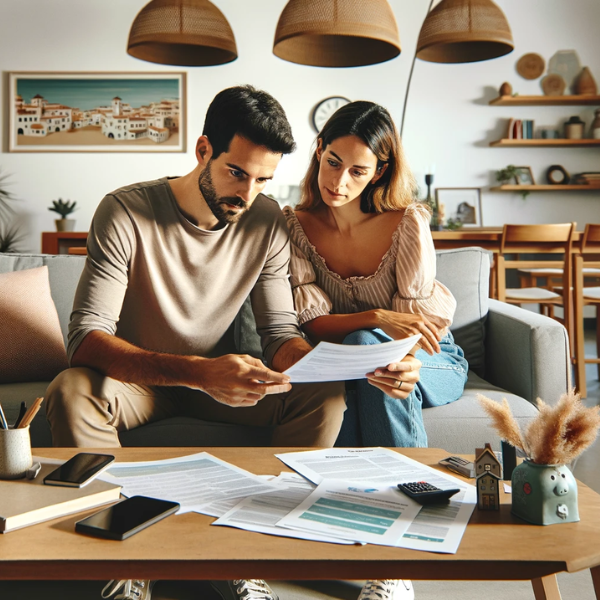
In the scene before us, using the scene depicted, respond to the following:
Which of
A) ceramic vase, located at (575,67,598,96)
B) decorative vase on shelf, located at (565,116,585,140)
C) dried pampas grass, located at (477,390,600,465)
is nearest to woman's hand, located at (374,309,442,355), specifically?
dried pampas grass, located at (477,390,600,465)

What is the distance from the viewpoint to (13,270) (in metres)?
2.04

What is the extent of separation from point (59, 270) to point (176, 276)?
2.19 ft

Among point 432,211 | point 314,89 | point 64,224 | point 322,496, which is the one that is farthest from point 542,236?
point 64,224

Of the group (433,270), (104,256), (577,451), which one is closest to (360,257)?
(433,270)

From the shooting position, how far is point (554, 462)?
0.88m

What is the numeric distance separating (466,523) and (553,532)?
11cm

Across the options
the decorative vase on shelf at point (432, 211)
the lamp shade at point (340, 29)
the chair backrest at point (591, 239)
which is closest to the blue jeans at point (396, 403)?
the lamp shade at point (340, 29)

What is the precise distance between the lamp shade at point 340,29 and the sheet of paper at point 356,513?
1134 mm

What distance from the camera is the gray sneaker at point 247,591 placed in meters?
1.25

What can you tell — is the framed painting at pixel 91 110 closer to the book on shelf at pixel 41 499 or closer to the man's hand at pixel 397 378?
the man's hand at pixel 397 378

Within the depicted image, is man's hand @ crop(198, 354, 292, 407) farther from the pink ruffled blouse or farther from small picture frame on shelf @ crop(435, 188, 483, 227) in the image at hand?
small picture frame on shelf @ crop(435, 188, 483, 227)

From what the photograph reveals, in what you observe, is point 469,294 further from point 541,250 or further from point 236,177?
point 541,250

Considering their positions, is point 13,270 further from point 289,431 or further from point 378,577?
point 378,577

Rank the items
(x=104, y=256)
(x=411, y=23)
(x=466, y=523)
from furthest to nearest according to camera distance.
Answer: (x=411, y=23) → (x=104, y=256) → (x=466, y=523)
